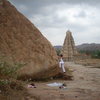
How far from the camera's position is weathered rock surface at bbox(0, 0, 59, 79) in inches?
470

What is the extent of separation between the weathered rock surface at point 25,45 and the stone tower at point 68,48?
25518 mm

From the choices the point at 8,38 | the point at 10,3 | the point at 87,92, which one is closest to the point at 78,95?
the point at 87,92

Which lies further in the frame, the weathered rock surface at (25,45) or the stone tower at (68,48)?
the stone tower at (68,48)

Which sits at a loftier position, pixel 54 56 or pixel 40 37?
pixel 40 37

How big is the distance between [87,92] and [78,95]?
0.71 metres

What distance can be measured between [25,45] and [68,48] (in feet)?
87.8

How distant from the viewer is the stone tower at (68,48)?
39.0 m

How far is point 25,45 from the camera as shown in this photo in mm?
12531

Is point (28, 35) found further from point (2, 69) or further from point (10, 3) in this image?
point (2, 69)

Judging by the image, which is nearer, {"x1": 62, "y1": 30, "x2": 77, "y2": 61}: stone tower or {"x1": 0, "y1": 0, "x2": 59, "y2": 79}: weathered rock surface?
{"x1": 0, "y1": 0, "x2": 59, "y2": 79}: weathered rock surface

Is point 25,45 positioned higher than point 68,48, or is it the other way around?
point 68,48

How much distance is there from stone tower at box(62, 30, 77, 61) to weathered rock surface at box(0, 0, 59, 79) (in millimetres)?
25518

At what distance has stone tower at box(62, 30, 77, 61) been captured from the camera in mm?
39000

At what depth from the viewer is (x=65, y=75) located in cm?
1354
